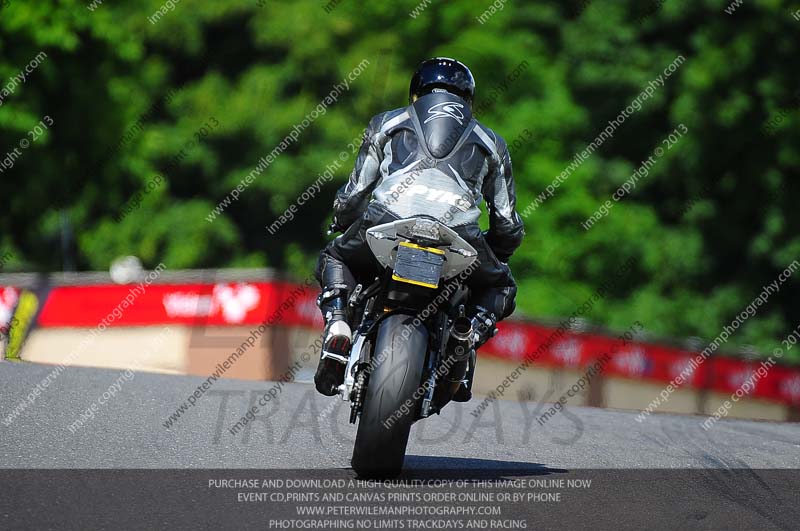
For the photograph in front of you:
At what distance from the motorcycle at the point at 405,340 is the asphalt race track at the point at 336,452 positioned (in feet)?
1.28

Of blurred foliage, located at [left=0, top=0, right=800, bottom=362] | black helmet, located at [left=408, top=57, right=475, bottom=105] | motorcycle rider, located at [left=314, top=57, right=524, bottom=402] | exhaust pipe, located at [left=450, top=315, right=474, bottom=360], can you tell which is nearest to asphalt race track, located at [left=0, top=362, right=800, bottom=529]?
exhaust pipe, located at [left=450, top=315, right=474, bottom=360]

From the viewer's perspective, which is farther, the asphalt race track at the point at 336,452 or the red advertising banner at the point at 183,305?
the red advertising banner at the point at 183,305

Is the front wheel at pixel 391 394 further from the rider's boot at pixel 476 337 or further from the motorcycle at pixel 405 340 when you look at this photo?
the rider's boot at pixel 476 337

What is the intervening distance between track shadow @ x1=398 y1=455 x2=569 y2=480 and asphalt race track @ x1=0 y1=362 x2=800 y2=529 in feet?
0.04

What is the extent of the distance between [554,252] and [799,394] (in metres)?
8.34

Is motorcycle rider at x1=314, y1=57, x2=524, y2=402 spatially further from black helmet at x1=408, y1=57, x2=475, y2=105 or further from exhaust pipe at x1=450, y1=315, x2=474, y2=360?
exhaust pipe at x1=450, y1=315, x2=474, y2=360

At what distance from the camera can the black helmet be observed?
730cm

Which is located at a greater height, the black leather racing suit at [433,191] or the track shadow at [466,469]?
the black leather racing suit at [433,191]

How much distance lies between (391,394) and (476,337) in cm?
76

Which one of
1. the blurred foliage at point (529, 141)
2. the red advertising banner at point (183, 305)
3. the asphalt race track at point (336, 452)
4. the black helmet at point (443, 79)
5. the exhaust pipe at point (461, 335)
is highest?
the black helmet at point (443, 79)

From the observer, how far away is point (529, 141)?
3216 cm

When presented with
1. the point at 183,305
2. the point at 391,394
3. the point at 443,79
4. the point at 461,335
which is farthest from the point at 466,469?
the point at 183,305

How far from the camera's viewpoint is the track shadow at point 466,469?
23.7 feet

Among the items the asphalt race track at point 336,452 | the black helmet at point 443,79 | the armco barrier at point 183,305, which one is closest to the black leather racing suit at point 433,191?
the black helmet at point 443,79
